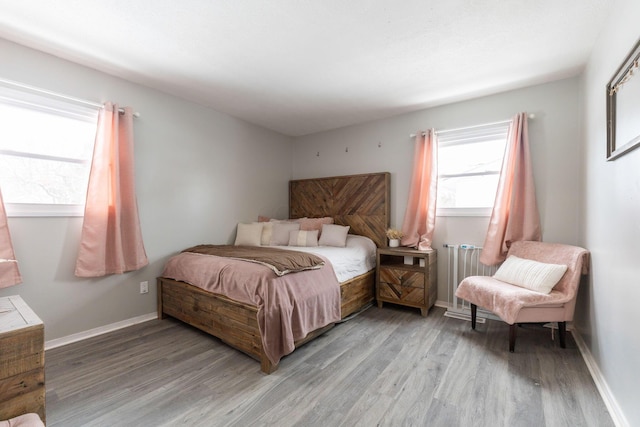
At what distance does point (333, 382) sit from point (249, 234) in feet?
7.19

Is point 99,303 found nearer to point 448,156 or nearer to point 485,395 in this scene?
point 485,395

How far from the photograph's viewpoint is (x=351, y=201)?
162 inches

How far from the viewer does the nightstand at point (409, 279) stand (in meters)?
3.13

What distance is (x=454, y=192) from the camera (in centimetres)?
343

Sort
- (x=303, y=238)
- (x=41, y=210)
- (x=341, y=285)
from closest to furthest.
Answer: (x=41, y=210), (x=341, y=285), (x=303, y=238)

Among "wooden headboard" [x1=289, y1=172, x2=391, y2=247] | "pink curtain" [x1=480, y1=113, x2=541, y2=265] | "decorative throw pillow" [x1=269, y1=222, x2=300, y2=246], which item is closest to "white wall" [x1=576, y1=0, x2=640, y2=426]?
"pink curtain" [x1=480, y1=113, x2=541, y2=265]

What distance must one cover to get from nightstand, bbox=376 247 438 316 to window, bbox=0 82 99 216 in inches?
124

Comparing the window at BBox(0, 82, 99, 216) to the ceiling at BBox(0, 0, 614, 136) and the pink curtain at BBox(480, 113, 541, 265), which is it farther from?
the pink curtain at BBox(480, 113, 541, 265)

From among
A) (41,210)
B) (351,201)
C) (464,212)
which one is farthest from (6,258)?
(464,212)

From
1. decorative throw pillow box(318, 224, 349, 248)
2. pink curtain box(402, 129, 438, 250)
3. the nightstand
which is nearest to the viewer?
the nightstand

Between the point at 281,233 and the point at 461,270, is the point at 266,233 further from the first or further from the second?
the point at 461,270

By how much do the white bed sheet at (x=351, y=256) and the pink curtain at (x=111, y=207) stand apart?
1686 mm

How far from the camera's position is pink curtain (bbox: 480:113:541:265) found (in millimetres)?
2889

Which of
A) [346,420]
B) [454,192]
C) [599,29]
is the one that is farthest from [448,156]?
[346,420]
